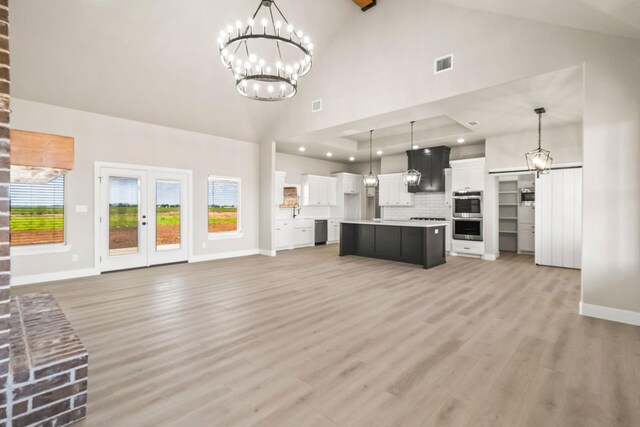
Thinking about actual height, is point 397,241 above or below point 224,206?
below

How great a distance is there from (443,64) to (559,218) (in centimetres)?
458

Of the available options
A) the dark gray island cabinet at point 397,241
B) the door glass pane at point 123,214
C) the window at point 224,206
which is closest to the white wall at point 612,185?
the dark gray island cabinet at point 397,241

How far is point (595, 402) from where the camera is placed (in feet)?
6.70

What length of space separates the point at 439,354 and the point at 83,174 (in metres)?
6.51

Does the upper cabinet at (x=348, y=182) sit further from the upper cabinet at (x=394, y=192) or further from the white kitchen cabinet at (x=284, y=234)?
the white kitchen cabinet at (x=284, y=234)

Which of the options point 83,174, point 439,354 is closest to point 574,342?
point 439,354

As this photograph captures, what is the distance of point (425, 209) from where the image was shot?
369 inches

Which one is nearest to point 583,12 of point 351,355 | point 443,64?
Answer: point 443,64

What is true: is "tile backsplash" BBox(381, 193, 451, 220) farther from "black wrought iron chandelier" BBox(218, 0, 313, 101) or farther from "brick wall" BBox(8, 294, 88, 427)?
"brick wall" BBox(8, 294, 88, 427)

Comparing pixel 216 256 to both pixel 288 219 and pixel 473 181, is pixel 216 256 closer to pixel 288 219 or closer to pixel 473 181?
pixel 288 219

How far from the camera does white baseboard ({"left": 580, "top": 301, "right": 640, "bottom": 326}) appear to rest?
11.2 ft

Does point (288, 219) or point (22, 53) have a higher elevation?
point (22, 53)

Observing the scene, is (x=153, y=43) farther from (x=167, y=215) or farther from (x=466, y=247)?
(x=466, y=247)

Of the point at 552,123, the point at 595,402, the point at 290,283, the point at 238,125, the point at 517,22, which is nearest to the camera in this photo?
the point at 595,402
